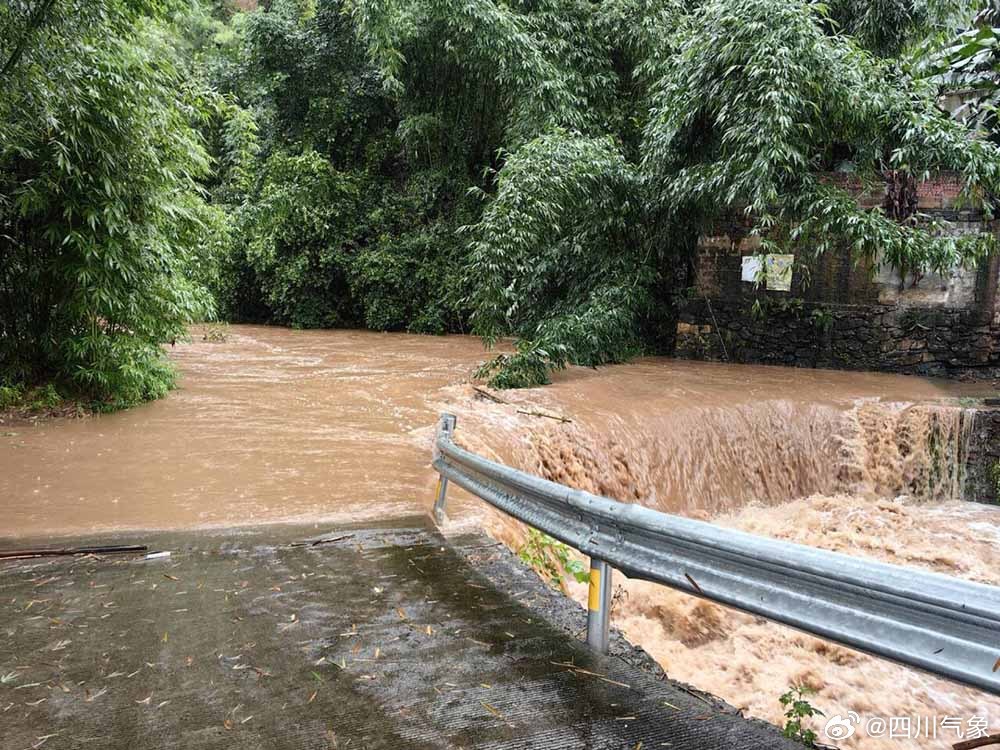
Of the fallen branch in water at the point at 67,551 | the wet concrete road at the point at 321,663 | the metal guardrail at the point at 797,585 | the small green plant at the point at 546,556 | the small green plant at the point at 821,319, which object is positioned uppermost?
the small green plant at the point at 821,319

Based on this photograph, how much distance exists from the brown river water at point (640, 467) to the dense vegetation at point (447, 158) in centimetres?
143

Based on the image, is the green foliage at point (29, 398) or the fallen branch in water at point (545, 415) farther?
the fallen branch in water at point (545, 415)

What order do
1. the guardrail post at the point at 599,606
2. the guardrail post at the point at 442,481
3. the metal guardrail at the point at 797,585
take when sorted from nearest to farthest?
the metal guardrail at the point at 797,585
the guardrail post at the point at 599,606
the guardrail post at the point at 442,481

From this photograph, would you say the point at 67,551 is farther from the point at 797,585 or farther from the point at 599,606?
the point at 797,585

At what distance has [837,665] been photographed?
454 centimetres

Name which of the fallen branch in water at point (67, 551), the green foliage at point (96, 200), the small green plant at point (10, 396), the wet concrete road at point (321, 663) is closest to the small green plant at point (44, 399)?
the small green plant at point (10, 396)

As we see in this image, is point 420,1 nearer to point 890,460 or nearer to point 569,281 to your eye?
point 569,281

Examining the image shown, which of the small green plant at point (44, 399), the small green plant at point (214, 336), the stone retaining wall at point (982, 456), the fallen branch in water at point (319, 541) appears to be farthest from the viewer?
the small green plant at point (214, 336)

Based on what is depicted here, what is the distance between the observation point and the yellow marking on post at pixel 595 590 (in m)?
2.79

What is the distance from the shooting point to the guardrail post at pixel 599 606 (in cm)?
278

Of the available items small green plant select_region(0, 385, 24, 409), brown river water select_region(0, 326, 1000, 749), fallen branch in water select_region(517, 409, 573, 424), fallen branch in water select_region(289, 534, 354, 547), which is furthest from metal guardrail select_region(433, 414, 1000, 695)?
small green plant select_region(0, 385, 24, 409)

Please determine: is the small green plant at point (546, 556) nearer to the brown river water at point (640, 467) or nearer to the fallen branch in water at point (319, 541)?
the brown river water at point (640, 467)

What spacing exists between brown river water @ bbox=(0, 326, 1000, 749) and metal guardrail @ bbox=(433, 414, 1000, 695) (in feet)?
5.47

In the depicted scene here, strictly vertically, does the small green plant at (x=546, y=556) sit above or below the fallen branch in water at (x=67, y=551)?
below
